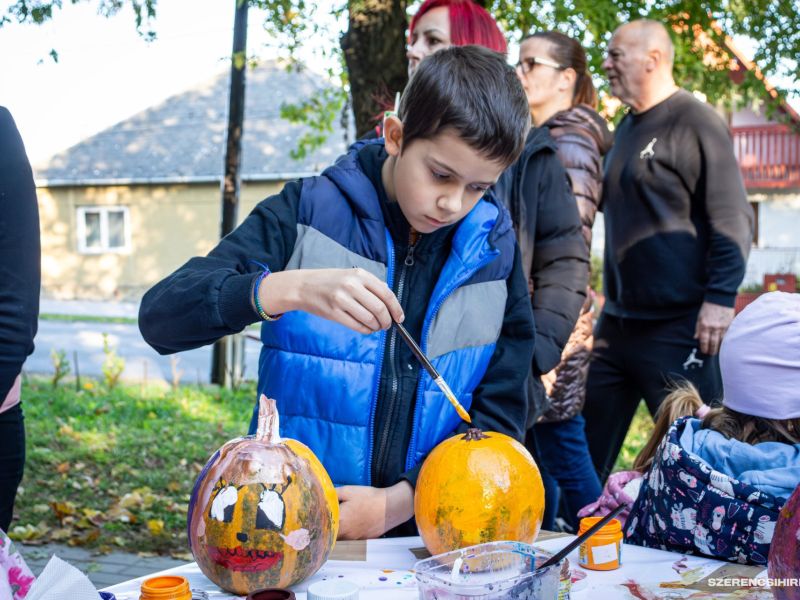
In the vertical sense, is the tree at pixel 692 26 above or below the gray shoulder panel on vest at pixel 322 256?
above

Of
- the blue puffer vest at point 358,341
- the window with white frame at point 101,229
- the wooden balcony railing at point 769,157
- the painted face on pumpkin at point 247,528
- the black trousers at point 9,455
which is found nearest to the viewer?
the painted face on pumpkin at point 247,528

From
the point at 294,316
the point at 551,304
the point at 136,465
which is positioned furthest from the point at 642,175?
the point at 136,465

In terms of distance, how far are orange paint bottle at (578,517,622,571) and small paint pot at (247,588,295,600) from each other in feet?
1.98

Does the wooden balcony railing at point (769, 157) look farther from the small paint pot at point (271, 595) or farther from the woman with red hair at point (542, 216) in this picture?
the small paint pot at point (271, 595)

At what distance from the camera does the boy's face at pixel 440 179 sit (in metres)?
1.80

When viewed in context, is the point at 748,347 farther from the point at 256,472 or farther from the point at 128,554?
the point at 128,554

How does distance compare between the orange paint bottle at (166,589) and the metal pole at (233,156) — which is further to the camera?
the metal pole at (233,156)

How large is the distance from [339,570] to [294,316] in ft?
1.83

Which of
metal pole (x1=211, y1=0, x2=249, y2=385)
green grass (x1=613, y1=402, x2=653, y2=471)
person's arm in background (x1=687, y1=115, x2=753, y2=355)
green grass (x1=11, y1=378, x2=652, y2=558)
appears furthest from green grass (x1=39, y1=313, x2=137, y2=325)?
person's arm in background (x1=687, y1=115, x2=753, y2=355)

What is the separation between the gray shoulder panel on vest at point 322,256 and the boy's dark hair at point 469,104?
274 millimetres

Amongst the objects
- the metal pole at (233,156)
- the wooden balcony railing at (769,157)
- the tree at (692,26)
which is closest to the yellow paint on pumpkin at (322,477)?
the tree at (692,26)

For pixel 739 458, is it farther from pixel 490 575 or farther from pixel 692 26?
pixel 692 26

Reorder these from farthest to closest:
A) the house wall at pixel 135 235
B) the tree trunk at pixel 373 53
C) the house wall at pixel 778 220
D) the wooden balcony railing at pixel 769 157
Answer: the house wall at pixel 135 235 < the house wall at pixel 778 220 < the wooden balcony railing at pixel 769 157 < the tree trunk at pixel 373 53

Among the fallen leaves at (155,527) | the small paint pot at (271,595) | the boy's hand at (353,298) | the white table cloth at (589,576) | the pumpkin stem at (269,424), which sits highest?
the boy's hand at (353,298)
